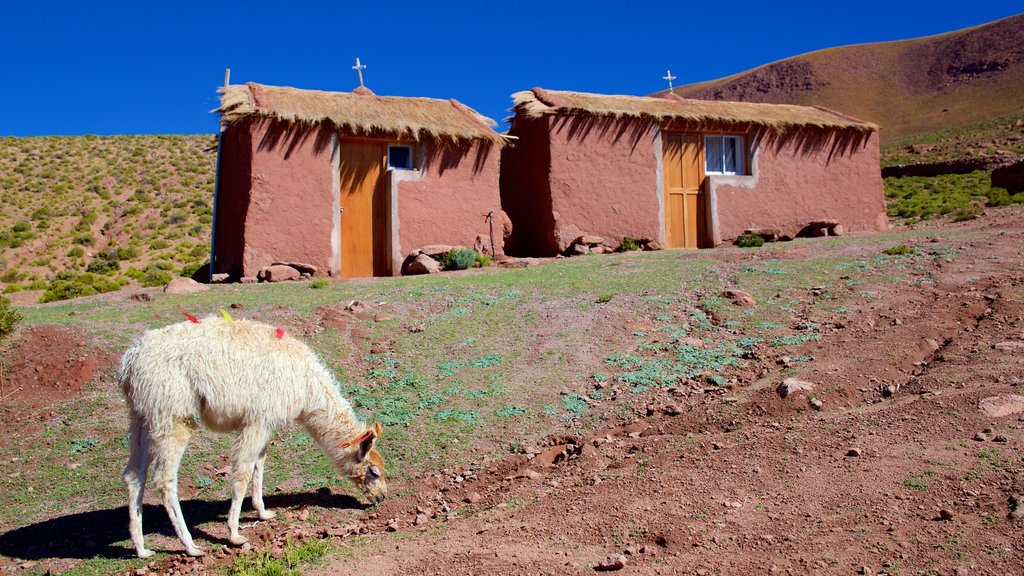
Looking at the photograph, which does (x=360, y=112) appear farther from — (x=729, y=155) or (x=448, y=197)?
(x=729, y=155)

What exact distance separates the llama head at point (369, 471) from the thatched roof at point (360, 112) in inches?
431

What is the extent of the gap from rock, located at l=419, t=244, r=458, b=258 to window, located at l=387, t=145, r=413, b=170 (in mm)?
1845

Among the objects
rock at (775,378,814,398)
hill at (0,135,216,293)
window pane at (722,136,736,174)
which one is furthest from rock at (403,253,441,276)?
rock at (775,378,814,398)

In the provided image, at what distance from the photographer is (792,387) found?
7.48 meters

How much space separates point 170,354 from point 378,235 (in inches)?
448

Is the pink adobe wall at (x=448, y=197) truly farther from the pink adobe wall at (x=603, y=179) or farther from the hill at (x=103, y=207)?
the hill at (x=103, y=207)

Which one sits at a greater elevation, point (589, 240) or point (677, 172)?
point (677, 172)

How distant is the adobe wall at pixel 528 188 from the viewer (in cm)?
1830

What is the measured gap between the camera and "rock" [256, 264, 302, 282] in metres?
15.2

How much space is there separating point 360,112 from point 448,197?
2642mm

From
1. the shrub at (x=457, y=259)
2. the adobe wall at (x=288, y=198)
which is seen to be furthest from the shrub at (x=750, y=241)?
the adobe wall at (x=288, y=198)

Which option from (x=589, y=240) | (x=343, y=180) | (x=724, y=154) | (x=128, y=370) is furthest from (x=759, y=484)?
(x=724, y=154)

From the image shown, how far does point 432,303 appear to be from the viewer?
1157 cm

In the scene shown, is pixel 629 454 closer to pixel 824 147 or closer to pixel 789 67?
pixel 824 147
